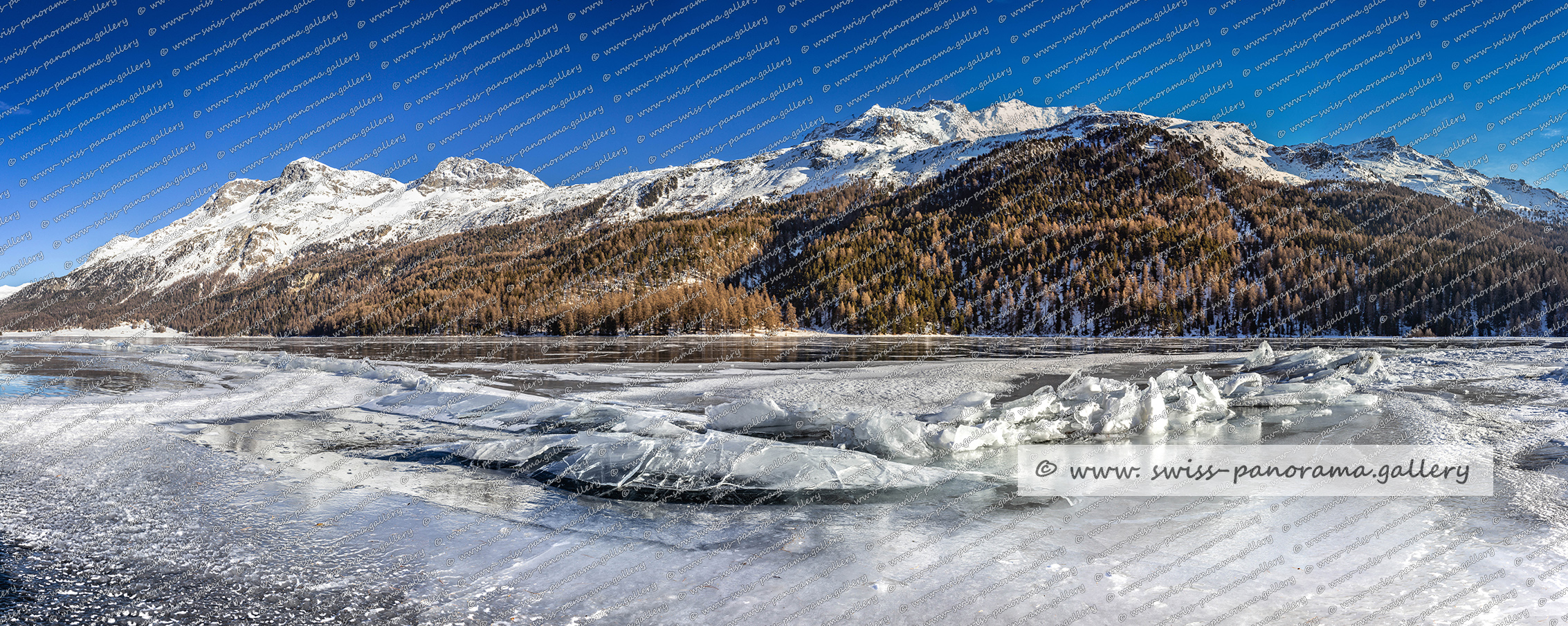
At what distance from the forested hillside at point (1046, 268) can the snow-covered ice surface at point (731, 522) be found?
293 ft

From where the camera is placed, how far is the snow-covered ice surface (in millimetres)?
4184

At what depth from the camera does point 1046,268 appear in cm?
12438

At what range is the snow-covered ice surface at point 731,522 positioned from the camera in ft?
13.7

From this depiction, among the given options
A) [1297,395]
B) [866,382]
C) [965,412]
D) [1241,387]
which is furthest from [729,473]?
[1241,387]

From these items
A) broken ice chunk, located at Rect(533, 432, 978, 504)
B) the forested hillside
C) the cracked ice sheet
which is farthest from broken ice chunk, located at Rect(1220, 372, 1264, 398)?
the forested hillside

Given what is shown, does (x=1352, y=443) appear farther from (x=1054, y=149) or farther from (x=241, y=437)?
(x=1054, y=149)

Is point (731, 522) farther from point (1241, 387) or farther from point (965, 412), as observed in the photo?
point (1241, 387)

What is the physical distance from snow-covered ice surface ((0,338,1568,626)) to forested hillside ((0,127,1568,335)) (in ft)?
293

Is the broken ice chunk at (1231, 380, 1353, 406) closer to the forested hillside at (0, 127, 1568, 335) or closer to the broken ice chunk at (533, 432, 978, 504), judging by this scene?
the broken ice chunk at (533, 432, 978, 504)

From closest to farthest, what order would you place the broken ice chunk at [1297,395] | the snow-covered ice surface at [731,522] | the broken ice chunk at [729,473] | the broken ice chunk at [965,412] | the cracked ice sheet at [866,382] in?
the snow-covered ice surface at [731,522] → the broken ice chunk at [729,473] → the broken ice chunk at [965,412] → the broken ice chunk at [1297,395] → the cracked ice sheet at [866,382]

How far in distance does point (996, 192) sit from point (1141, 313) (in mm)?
68508

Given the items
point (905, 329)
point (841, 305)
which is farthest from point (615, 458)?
point (841, 305)

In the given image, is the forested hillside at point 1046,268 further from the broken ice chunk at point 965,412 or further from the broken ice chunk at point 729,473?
the broken ice chunk at point 729,473

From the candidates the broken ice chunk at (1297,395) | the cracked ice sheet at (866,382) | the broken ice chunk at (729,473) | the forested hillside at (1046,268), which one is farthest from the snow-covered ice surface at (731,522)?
the forested hillside at (1046,268)
